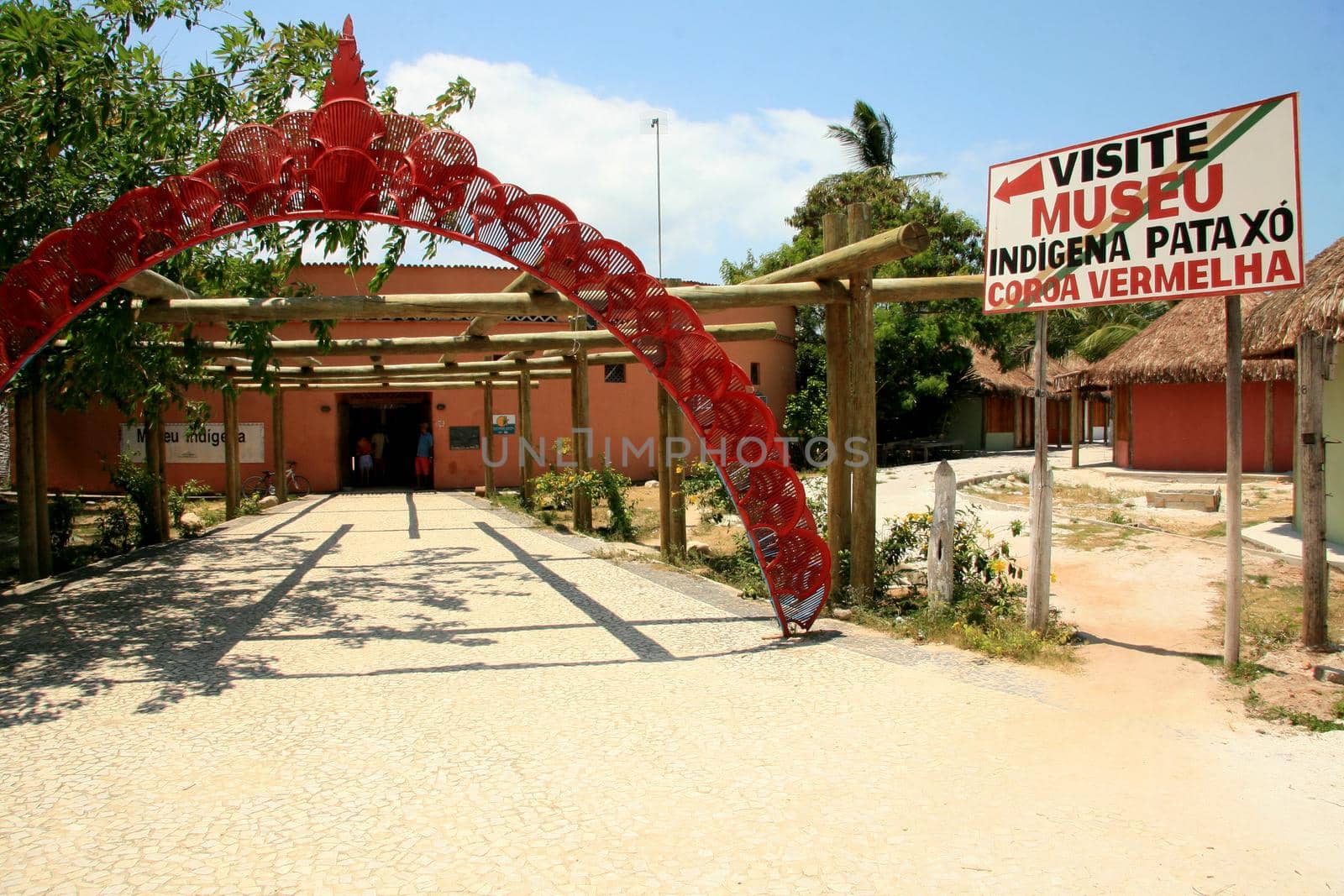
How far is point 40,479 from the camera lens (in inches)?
355

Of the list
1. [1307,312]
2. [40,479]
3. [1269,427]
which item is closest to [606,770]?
[1307,312]

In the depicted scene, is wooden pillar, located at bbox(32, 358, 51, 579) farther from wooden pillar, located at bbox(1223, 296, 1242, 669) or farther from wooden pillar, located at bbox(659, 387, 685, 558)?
wooden pillar, located at bbox(1223, 296, 1242, 669)

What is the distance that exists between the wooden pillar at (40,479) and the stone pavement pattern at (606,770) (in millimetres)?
2347

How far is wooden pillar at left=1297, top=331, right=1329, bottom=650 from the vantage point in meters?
5.52

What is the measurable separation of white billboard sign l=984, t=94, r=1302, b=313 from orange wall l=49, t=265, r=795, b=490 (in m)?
14.0

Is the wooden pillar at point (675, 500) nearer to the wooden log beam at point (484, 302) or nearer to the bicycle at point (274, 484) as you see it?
the wooden log beam at point (484, 302)

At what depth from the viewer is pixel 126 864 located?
323cm

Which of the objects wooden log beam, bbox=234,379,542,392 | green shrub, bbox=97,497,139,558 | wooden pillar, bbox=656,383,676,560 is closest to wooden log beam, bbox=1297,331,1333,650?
wooden pillar, bbox=656,383,676,560

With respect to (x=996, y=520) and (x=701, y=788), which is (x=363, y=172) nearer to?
(x=701, y=788)

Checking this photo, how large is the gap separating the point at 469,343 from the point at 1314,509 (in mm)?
8667

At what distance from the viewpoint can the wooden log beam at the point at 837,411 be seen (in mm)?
7156

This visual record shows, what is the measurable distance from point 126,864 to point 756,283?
18.8 feet

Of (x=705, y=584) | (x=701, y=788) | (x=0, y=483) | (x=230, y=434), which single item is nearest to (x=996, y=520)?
(x=705, y=584)

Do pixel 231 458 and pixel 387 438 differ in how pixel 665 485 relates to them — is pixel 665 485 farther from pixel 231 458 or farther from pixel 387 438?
pixel 387 438
